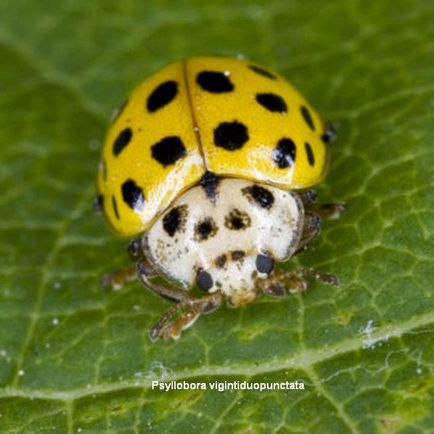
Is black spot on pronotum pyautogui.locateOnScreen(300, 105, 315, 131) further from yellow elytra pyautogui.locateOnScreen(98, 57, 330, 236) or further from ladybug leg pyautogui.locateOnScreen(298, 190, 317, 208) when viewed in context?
ladybug leg pyautogui.locateOnScreen(298, 190, 317, 208)

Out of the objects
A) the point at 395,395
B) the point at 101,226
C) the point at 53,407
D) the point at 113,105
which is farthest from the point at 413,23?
the point at 53,407

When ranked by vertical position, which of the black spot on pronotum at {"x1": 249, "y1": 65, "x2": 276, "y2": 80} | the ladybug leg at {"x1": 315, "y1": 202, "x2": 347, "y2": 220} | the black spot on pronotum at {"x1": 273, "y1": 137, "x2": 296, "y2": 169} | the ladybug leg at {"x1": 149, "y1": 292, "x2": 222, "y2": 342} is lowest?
the ladybug leg at {"x1": 149, "y1": 292, "x2": 222, "y2": 342}

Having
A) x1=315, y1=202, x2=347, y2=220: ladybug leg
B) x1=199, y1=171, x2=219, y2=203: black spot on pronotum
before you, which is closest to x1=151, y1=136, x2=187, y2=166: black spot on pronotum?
x1=199, y1=171, x2=219, y2=203: black spot on pronotum

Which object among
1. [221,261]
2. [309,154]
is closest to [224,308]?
[221,261]

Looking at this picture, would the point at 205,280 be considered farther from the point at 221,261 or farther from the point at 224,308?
the point at 224,308

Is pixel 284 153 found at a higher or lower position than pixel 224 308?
higher

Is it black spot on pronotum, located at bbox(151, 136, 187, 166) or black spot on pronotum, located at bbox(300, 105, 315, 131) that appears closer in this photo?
black spot on pronotum, located at bbox(151, 136, 187, 166)

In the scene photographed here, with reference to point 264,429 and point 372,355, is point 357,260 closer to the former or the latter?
point 372,355

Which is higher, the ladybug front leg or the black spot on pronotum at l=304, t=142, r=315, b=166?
the black spot on pronotum at l=304, t=142, r=315, b=166
